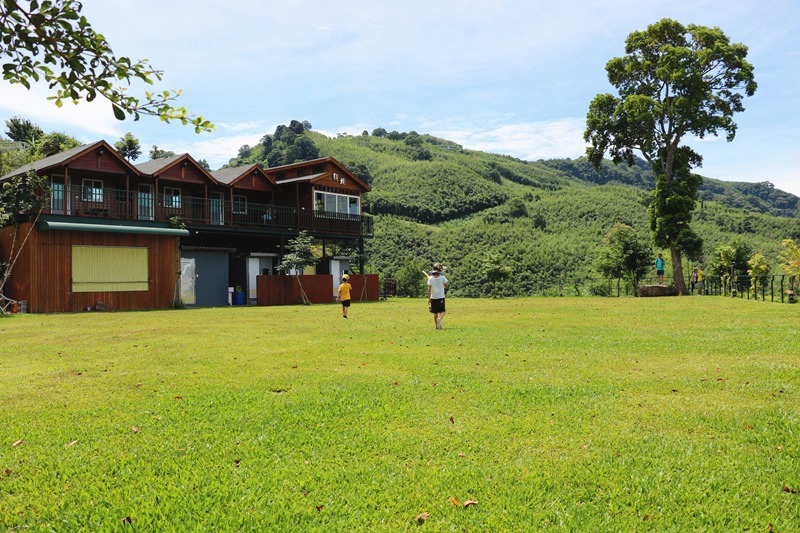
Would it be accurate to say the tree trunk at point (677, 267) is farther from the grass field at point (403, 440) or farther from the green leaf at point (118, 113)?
the green leaf at point (118, 113)

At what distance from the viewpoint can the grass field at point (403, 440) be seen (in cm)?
347

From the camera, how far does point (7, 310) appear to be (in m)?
21.5

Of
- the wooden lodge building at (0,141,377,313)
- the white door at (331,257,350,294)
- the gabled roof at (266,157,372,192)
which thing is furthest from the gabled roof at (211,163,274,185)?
the white door at (331,257,350,294)

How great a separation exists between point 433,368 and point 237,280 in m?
25.4

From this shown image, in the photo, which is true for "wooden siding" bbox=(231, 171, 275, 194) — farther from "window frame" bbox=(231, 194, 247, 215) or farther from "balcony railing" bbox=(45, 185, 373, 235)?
"balcony railing" bbox=(45, 185, 373, 235)

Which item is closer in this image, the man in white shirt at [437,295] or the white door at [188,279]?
the man in white shirt at [437,295]

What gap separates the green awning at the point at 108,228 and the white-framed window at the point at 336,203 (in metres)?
10.3

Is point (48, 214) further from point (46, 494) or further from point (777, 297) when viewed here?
point (777, 297)

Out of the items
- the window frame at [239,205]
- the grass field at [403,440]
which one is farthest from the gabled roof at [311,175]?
the grass field at [403,440]

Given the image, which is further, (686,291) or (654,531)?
(686,291)

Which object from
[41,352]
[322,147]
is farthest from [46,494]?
[322,147]

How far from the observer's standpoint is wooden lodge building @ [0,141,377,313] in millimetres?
22703

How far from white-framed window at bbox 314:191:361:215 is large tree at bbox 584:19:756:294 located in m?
15.4

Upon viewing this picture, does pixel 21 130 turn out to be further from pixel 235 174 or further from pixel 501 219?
pixel 501 219
